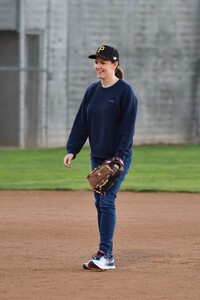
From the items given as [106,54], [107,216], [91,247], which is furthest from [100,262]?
[106,54]

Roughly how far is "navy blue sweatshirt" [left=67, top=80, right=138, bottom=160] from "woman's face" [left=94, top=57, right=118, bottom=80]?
11 cm

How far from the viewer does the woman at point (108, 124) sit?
29.0ft

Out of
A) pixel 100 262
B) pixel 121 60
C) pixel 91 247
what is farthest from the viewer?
pixel 121 60

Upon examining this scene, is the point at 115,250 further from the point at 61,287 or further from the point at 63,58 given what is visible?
the point at 63,58

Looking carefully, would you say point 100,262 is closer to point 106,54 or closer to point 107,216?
point 107,216

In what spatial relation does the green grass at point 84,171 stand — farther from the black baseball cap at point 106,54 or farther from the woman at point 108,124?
the black baseball cap at point 106,54

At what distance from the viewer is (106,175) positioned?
871 centimetres

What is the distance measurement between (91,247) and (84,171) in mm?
8808

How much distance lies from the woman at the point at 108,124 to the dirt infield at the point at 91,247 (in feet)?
0.95

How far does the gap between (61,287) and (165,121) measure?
724 inches

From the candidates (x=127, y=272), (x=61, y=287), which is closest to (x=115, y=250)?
(x=127, y=272)

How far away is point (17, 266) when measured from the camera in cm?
902

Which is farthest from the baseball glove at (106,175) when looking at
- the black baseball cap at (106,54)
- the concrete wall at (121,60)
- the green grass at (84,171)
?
the concrete wall at (121,60)

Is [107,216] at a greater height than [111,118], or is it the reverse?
[111,118]
